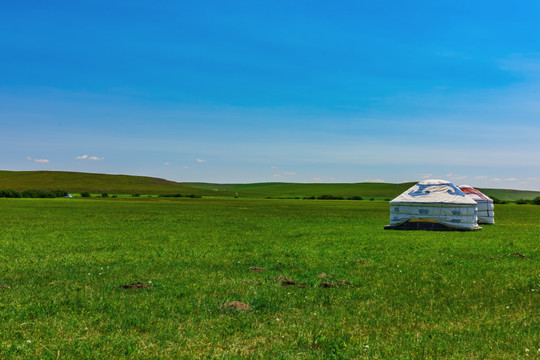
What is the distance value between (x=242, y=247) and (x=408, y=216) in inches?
551

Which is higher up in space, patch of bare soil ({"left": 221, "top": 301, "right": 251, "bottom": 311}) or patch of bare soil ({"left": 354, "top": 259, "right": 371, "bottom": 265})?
patch of bare soil ({"left": 221, "top": 301, "right": 251, "bottom": 311})

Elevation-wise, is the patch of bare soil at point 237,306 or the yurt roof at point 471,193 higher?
the yurt roof at point 471,193

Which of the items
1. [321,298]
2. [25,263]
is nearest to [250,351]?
[321,298]

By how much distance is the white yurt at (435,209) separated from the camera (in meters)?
26.4

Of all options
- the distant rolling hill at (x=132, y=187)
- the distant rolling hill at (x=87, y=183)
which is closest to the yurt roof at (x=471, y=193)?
the distant rolling hill at (x=132, y=187)

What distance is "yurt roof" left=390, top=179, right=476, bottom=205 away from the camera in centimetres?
2634

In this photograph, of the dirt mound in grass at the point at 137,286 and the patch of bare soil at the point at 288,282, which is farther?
the patch of bare soil at the point at 288,282

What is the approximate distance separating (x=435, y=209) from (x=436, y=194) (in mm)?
942

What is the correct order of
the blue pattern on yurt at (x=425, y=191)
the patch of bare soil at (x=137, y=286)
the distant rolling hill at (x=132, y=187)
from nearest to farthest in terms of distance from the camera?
the patch of bare soil at (x=137, y=286) → the blue pattern on yurt at (x=425, y=191) → the distant rolling hill at (x=132, y=187)

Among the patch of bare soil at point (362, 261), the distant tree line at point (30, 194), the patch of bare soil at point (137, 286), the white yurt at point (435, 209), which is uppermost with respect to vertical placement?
the white yurt at point (435, 209)

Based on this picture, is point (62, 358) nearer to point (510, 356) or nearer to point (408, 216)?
point (510, 356)

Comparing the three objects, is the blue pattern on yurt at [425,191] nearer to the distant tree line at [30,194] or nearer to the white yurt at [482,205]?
the white yurt at [482,205]

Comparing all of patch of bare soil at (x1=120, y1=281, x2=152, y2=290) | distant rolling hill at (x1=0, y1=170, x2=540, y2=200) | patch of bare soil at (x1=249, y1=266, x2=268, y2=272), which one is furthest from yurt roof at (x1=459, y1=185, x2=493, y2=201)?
distant rolling hill at (x1=0, y1=170, x2=540, y2=200)

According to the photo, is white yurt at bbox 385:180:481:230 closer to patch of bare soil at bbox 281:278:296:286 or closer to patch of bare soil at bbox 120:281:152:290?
patch of bare soil at bbox 281:278:296:286
